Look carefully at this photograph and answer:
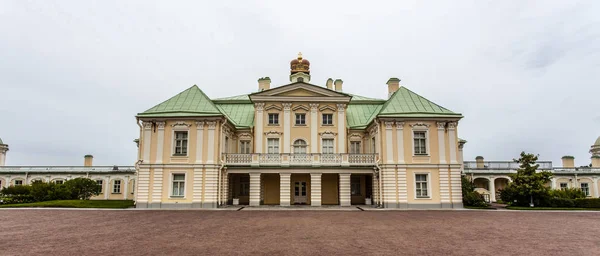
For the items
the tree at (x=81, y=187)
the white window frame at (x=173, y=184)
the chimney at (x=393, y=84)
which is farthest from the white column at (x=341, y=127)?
the tree at (x=81, y=187)

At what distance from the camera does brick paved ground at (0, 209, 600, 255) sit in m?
9.84

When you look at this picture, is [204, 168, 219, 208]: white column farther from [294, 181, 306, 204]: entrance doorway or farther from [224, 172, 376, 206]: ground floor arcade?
[294, 181, 306, 204]: entrance doorway

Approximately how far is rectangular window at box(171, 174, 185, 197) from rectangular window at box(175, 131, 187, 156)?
1.68m

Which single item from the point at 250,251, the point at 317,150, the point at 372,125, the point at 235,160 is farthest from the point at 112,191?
the point at 250,251

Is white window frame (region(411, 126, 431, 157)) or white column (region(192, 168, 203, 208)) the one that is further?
white window frame (region(411, 126, 431, 157))

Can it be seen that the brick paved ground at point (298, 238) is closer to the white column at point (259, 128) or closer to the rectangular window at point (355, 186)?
the white column at point (259, 128)

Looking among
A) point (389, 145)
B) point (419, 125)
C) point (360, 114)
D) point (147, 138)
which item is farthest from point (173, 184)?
point (419, 125)

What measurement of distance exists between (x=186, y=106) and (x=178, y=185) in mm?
5690

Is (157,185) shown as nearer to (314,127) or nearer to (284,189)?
(284,189)

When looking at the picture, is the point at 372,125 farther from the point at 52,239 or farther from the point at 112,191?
the point at 112,191

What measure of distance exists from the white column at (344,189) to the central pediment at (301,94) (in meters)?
6.19

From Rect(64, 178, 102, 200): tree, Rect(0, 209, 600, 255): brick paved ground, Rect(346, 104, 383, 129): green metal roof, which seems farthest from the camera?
Rect(346, 104, 383, 129): green metal roof

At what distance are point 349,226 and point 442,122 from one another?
47.7ft

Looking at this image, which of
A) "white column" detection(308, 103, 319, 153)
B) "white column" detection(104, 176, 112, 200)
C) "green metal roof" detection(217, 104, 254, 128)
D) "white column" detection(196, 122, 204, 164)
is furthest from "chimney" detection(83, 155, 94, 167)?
"white column" detection(308, 103, 319, 153)
